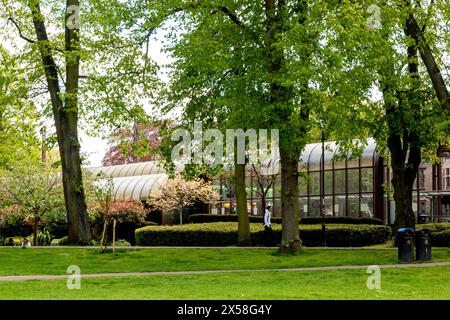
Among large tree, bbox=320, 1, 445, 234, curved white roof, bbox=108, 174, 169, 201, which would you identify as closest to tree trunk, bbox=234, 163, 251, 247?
large tree, bbox=320, 1, 445, 234

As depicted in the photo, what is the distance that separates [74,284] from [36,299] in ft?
9.95

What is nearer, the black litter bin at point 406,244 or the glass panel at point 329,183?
the black litter bin at point 406,244

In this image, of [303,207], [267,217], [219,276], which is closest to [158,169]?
[303,207]

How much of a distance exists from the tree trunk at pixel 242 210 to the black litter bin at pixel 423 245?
398 inches

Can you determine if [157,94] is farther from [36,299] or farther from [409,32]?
[36,299]

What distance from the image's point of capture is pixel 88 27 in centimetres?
3127

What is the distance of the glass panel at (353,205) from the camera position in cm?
4312

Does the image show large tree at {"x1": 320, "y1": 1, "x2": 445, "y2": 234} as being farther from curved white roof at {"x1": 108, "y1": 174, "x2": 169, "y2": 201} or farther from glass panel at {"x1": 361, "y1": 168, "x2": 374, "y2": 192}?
curved white roof at {"x1": 108, "y1": 174, "x2": 169, "y2": 201}

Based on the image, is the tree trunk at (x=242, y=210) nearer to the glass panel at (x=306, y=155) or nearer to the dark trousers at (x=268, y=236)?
the dark trousers at (x=268, y=236)

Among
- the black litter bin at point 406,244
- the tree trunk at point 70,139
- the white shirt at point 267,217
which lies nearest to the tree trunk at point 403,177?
the white shirt at point 267,217

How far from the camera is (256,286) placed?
16.7m

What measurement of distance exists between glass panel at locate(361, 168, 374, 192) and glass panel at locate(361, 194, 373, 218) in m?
0.37
